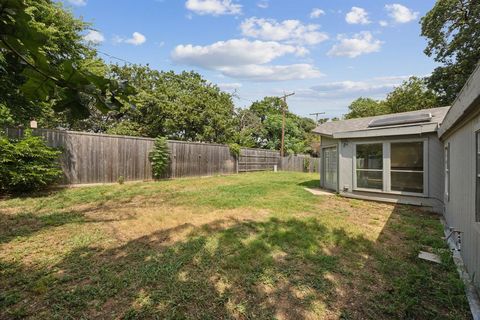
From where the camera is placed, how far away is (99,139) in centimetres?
909

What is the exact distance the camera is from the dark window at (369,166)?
793 centimetres

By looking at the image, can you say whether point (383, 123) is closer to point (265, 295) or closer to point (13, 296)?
point (265, 295)

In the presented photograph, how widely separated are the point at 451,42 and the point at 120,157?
1813cm

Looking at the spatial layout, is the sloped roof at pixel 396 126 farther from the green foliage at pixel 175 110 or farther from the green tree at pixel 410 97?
the green tree at pixel 410 97

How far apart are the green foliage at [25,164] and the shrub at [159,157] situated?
12.6 feet

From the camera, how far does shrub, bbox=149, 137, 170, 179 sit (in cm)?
1071

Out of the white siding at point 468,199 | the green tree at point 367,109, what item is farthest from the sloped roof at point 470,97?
the green tree at point 367,109

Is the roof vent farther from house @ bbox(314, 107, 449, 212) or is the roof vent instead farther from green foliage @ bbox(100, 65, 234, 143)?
green foliage @ bbox(100, 65, 234, 143)

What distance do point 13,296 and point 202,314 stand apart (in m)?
1.85

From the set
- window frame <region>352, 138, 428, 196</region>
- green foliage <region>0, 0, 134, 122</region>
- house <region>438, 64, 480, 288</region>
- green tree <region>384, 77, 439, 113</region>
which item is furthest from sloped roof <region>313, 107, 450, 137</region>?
green tree <region>384, 77, 439, 113</region>

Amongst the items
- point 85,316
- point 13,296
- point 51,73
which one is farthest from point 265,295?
point 51,73

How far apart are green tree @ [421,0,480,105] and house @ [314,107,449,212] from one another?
30.0 ft

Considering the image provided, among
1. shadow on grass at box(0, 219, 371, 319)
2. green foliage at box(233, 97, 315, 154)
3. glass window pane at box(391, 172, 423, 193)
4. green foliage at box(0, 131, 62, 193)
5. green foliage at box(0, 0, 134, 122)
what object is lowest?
shadow on grass at box(0, 219, 371, 319)

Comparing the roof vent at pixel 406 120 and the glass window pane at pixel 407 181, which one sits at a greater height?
the roof vent at pixel 406 120
